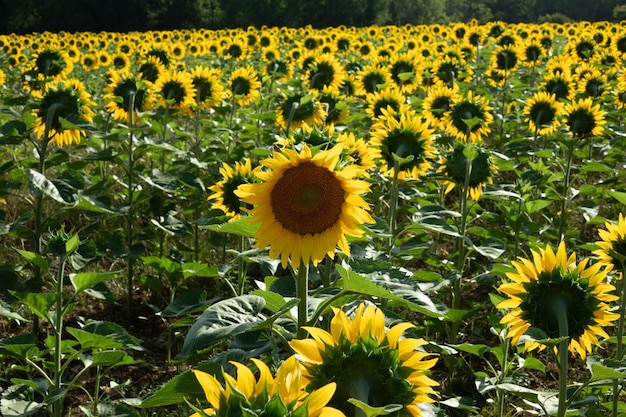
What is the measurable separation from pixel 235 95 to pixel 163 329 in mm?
2008

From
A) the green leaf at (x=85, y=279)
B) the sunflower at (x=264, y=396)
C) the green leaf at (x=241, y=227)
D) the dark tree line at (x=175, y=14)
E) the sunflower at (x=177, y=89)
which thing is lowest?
the green leaf at (x=85, y=279)

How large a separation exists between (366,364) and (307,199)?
0.46 meters

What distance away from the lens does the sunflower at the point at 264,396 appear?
805mm

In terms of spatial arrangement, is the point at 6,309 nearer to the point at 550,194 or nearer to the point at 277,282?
the point at 277,282

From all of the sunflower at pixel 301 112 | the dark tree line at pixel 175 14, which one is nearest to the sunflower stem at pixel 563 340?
the sunflower at pixel 301 112

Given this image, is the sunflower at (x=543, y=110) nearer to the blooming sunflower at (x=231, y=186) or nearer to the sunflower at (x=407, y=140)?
the sunflower at (x=407, y=140)

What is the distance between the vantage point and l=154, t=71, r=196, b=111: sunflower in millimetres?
4188

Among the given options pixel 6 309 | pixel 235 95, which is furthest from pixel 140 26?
pixel 6 309

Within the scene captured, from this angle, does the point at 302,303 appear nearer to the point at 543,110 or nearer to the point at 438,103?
the point at 438,103

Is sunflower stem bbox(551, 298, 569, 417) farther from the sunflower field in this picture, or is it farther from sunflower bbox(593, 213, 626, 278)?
sunflower bbox(593, 213, 626, 278)

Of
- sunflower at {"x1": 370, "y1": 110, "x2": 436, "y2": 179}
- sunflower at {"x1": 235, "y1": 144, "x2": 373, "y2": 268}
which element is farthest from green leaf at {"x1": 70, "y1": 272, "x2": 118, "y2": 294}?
sunflower at {"x1": 370, "y1": 110, "x2": 436, "y2": 179}

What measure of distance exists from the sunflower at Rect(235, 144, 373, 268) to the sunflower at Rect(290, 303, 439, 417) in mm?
369

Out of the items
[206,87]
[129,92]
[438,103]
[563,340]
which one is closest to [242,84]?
[206,87]

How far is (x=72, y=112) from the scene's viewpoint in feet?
10.6
